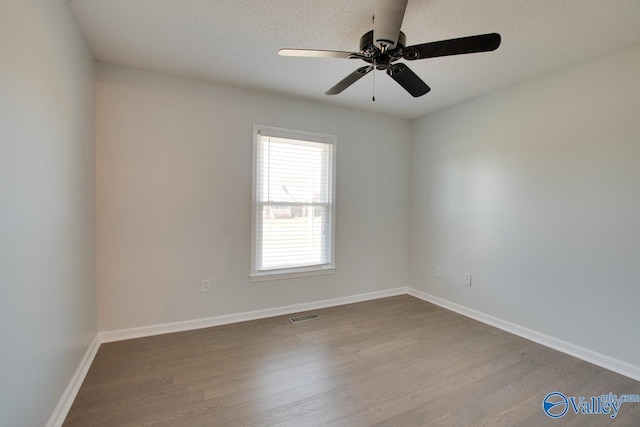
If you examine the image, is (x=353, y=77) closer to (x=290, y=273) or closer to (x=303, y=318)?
(x=290, y=273)

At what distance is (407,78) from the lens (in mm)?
1962

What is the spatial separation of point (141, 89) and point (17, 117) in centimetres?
163

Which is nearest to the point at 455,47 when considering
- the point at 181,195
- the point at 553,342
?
the point at 181,195

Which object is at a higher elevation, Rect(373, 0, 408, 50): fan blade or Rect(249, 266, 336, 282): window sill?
Rect(373, 0, 408, 50): fan blade

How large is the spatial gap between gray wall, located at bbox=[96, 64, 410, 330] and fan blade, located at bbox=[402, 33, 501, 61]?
1.94 metres

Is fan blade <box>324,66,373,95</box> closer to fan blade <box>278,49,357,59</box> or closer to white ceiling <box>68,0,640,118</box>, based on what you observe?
fan blade <box>278,49,357,59</box>

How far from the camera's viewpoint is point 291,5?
1.81m

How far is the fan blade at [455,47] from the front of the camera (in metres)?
1.47

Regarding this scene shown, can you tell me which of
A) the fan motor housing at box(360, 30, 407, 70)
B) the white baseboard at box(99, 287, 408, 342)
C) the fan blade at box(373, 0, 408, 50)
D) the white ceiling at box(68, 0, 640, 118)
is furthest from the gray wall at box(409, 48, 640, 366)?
the fan blade at box(373, 0, 408, 50)

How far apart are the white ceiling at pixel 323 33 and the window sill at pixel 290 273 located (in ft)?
6.72

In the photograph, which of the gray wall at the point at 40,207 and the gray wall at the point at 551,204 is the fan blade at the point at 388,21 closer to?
the gray wall at the point at 40,207

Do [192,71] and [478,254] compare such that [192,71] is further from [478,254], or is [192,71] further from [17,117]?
[478,254]

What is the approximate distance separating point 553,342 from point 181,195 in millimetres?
3749

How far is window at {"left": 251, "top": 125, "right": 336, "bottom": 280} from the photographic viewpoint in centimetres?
324
